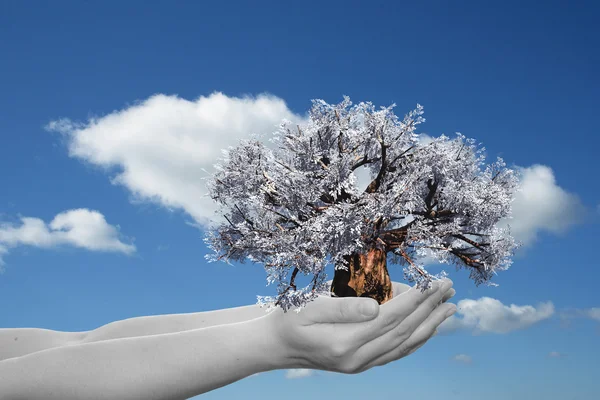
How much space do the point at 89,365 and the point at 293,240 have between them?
6.58ft

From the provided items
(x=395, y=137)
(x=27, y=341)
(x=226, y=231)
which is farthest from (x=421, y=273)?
(x=27, y=341)

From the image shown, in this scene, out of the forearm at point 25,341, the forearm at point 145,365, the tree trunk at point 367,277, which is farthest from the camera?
the forearm at point 25,341

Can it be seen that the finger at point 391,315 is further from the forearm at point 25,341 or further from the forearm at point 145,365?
the forearm at point 25,341

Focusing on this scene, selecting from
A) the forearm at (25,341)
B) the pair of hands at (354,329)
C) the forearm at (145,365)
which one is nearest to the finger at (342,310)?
the pair of hands at (354,329)

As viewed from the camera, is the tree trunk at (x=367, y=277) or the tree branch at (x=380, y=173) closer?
the tree branch at (x=380, y=173)

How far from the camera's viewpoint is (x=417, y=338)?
5.06 metres

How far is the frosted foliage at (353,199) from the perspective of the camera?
16.0 ft

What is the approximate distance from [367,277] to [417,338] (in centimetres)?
73

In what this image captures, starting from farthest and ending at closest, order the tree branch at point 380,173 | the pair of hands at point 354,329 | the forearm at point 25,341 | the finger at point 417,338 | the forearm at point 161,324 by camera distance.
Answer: the forearm at point 161,324 → the forearm at point 25,341 → the tree branch at point 380,173 → the finger at point 417,338 → the pair of hands at point 354,329

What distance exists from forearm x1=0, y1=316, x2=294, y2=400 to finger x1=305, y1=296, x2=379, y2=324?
50cm

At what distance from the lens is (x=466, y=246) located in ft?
20.3

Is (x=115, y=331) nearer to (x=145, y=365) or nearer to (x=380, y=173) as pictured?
(x=145, y=365)

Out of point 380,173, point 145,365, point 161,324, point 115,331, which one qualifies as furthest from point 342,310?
point 115,331

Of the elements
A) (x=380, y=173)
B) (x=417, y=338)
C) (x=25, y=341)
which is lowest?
(x=417, y=338)
